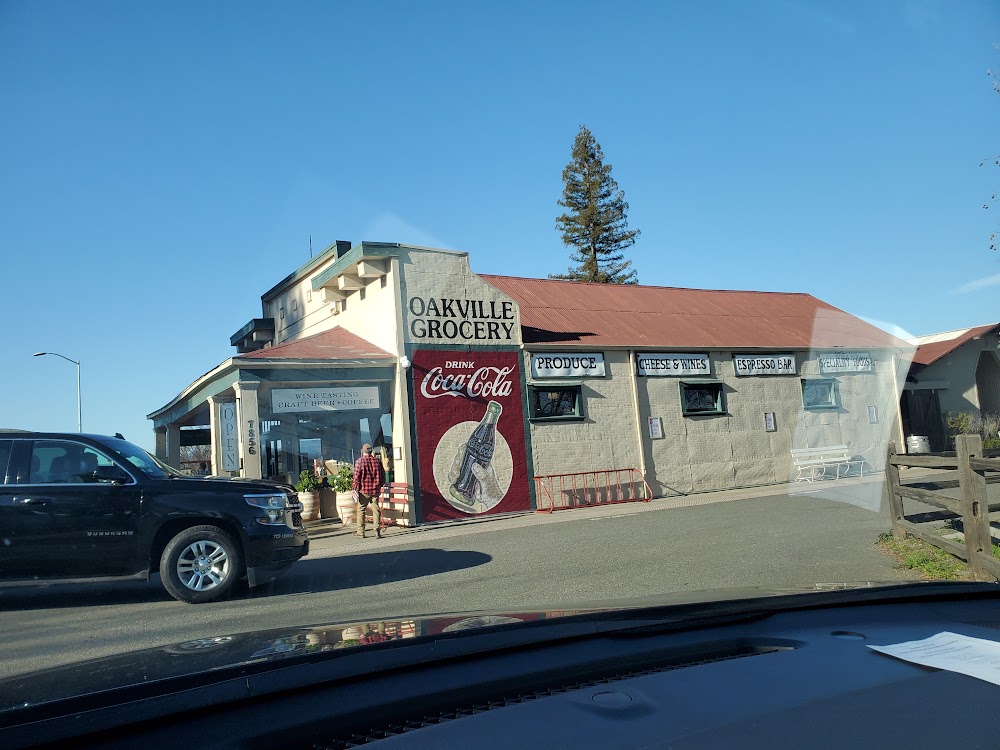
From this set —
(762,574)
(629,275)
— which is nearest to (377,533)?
(762,574)

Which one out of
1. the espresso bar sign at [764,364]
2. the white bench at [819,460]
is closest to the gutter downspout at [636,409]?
the espresso bar sign at [764,364]

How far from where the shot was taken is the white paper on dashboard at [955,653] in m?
2.03

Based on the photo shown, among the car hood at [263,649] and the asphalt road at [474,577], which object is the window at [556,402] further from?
the car hood at [263,649]

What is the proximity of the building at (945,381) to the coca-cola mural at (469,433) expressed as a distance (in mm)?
15248

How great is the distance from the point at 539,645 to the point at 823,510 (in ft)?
44.9

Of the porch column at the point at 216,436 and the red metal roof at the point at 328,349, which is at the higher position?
the red metal roof at the point at 328,349

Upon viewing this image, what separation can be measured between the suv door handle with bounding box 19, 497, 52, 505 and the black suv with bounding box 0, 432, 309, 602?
0.01 meters

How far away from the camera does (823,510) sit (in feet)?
47.9

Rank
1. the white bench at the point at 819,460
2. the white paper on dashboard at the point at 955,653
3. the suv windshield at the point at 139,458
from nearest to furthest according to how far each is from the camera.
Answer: the white paper on dashboard at the point at 955,653 → the suv windshield at the point at 139,458 → the white bench at the point at 819,460

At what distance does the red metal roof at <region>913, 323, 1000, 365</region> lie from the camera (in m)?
27.2

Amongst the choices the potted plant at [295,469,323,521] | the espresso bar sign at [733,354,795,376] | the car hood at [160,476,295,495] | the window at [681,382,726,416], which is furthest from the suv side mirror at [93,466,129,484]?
the espresso bar sign at [733,354,795,376]

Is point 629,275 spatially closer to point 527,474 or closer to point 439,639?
point 527,474

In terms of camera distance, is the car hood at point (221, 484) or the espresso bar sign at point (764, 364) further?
the espresso bar sign at point (764, 364)

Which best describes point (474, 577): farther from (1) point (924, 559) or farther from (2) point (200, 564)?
(1) point (924, 559)
